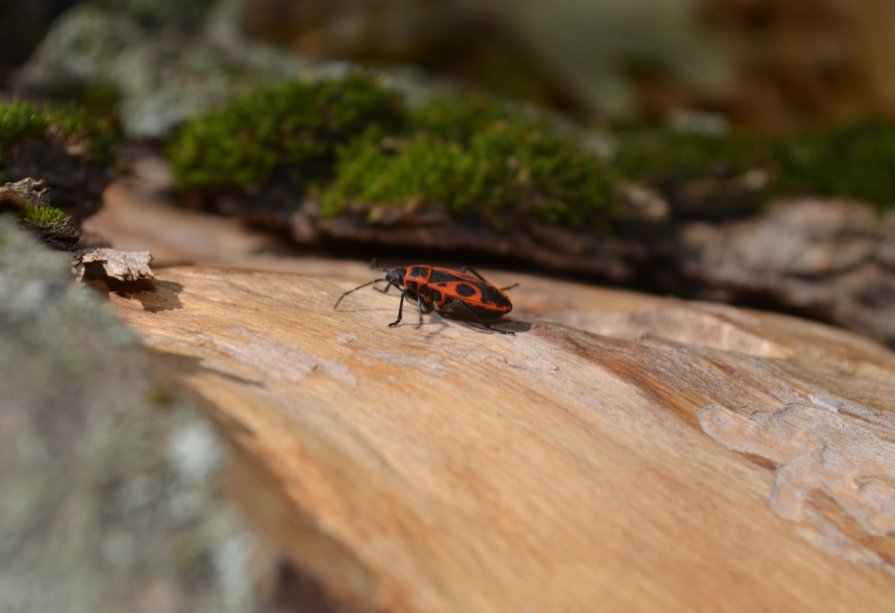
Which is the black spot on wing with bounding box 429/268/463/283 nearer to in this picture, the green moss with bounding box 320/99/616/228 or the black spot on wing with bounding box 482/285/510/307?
the black spot on wing with bounding box 482/285/510/307

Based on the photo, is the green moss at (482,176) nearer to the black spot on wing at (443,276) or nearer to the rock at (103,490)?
the black spot on wing at (443,276)

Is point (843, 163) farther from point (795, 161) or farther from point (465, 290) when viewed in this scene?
point (465, 290)

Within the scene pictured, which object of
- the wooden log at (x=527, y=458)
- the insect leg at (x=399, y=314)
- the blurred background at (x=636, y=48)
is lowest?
the wooden log at (x=527, y=458)

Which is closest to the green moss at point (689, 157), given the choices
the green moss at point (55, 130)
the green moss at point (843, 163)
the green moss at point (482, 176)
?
the green moss at point (843, 163)

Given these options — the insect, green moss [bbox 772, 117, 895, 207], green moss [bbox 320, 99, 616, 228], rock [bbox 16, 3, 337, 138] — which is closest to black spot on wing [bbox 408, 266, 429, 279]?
the insect

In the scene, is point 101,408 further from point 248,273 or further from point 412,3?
point 412,3

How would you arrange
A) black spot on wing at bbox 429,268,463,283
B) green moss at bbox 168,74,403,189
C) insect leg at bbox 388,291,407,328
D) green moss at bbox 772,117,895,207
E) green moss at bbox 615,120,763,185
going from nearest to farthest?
insect leg at bbox 388,291,407,328, black spot on wing at bbox 429,268,463,283, green moss at bbox 168,74,403,189, green moss at bbox 772,117,895,207, green moss at bbox 615,120,763,185
